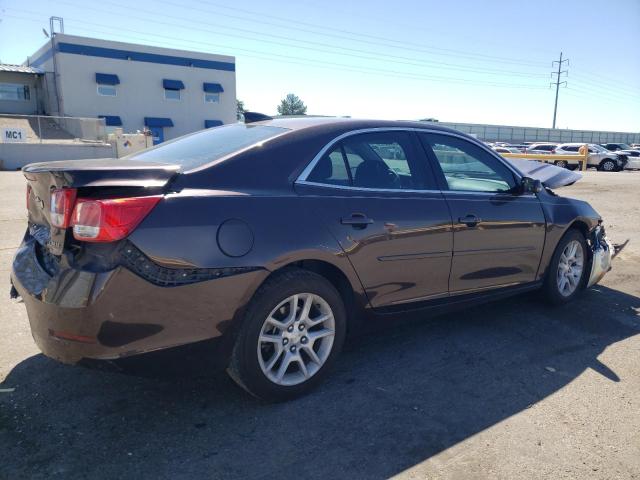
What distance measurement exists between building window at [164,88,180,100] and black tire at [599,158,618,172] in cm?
3050

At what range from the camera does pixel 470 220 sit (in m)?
3.83

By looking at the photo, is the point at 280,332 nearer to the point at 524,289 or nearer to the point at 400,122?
the point at 400,122

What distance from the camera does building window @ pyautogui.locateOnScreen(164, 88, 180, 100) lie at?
39138 mm

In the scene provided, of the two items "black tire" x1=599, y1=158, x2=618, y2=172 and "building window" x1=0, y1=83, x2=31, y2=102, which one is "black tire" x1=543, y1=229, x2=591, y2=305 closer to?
"black tire" x1=599, y1=158, x2=618, y2=172

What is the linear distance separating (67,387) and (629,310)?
4845 millimetres

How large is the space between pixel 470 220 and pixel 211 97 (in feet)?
134

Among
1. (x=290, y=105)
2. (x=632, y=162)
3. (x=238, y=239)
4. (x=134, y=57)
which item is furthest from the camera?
(x=290, y=105)

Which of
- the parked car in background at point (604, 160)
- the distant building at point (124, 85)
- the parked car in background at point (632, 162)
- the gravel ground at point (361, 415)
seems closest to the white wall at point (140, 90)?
the distant building at point (124, 85)

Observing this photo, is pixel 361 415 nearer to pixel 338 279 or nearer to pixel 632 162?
pixel 338 279

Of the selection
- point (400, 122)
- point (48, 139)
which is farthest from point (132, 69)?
point (400, 122)

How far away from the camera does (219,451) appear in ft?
8.56

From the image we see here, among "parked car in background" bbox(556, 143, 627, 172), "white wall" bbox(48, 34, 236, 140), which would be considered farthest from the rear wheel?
"white wall" bbox(48, 34, 236, 140)

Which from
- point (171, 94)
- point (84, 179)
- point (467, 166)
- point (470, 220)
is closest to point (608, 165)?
point (171, 94)

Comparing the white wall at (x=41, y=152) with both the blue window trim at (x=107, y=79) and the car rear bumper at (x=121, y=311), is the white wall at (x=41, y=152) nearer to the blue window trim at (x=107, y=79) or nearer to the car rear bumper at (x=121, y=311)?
the blue window trim at (x=107, y=79)
